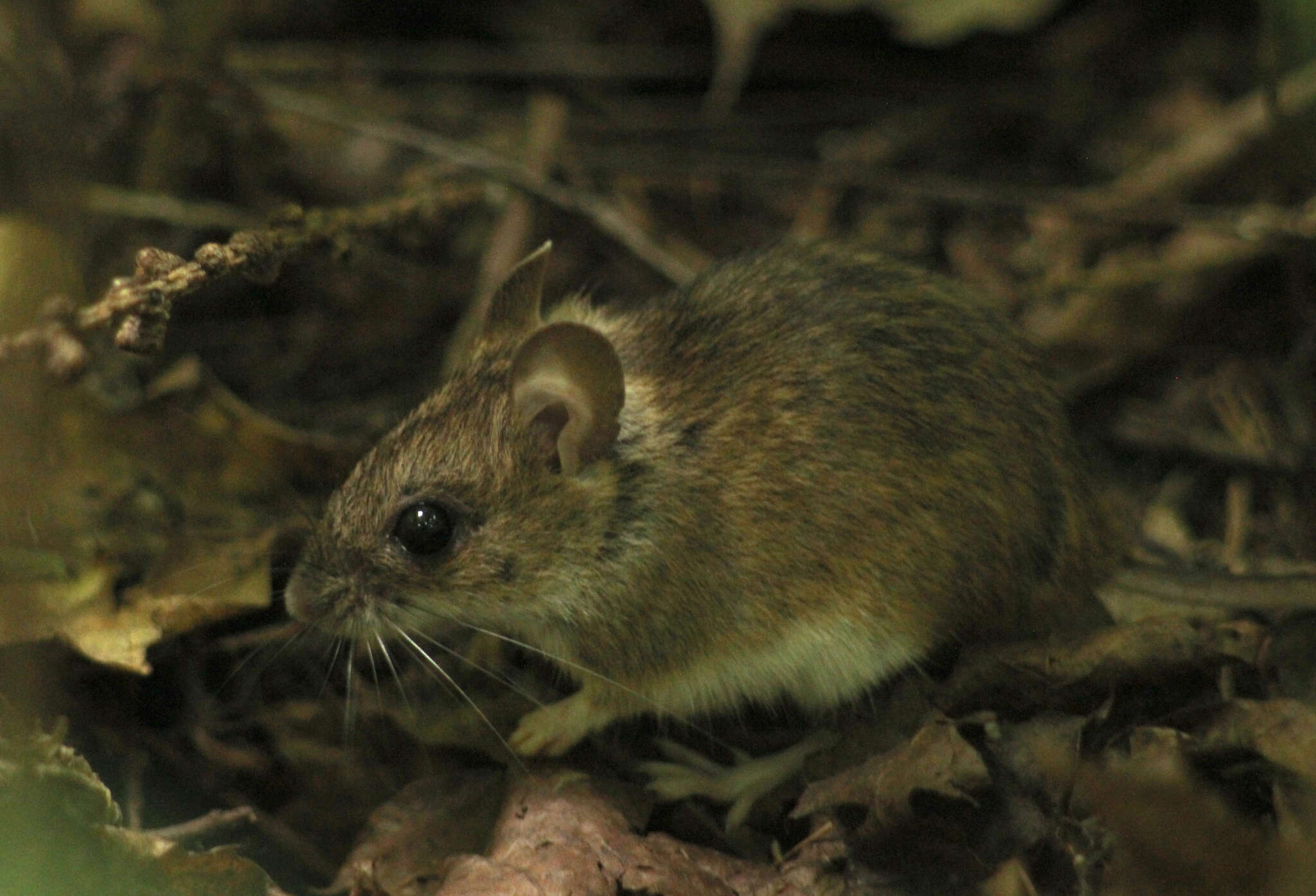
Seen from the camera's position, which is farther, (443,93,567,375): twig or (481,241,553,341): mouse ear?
(443,93,567,375): twig

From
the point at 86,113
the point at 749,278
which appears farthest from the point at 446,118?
the point at 749,278

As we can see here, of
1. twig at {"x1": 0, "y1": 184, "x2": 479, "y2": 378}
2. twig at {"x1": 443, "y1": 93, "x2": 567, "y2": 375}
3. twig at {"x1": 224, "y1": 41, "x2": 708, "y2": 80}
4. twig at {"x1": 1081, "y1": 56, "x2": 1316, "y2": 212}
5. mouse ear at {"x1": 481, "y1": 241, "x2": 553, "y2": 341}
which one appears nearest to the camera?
twig at {"x1": 0, "y1": 184, "x2": 479, "y2": 378}

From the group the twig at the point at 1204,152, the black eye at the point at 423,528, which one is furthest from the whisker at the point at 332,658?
the twig at the point at 1204,152

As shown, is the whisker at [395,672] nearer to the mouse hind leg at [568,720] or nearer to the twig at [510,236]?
the mouse hind leg at [568,720]

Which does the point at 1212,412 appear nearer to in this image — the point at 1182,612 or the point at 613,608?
the point at 1182,612

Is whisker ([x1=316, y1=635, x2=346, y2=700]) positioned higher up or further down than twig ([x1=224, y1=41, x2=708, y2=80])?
further down

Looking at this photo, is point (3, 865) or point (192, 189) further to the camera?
point (192, 189)

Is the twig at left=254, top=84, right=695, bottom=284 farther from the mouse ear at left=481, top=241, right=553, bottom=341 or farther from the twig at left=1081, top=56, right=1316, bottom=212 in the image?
the twig at left=1081, top=56, right=1316, bottom=212

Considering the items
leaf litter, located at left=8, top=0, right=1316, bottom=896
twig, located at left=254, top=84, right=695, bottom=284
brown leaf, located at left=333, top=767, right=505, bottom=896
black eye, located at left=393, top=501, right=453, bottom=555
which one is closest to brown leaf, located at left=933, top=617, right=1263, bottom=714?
leaf litter, located at left=8, top=0, right=1316, bottom=896
